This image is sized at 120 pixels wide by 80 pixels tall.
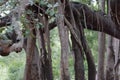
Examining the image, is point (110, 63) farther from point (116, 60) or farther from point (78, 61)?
point (78, 61)

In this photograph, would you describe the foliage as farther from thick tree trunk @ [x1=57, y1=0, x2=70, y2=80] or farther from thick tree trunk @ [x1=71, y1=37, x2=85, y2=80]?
thick tree trunk @ [x1=57, y1=0, x2=70, y2=80]

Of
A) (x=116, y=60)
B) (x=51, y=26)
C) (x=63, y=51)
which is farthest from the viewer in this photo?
(x=116, y=60)

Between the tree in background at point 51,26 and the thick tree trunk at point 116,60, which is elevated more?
the tree in background at point 51,26

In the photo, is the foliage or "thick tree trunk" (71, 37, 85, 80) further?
the foliage

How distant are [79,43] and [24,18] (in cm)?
52

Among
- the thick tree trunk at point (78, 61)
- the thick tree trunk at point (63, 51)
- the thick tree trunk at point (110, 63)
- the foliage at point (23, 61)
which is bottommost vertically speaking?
the foliage at point (23, 61)

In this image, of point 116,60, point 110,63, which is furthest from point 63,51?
point 110,63

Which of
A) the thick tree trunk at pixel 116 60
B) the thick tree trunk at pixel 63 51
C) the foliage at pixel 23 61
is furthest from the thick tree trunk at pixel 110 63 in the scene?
the thick tree trunk at pixel 63 51

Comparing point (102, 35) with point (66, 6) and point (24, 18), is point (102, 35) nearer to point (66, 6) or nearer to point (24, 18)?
point (66, 6)

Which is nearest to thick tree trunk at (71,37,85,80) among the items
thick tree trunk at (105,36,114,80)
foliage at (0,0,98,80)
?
thick tree trunk at (105,36,114,80)

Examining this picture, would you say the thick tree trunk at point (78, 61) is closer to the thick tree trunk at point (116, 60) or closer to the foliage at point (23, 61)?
the thick tree trunk at point (116, 60)

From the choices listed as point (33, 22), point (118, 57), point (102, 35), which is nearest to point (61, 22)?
point (33, 22)

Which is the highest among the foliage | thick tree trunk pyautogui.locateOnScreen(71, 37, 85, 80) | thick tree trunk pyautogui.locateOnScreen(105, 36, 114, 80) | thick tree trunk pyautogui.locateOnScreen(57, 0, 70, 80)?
thick tree trunk pyautogui.locateOnScreen(57, 0, 70, 80)

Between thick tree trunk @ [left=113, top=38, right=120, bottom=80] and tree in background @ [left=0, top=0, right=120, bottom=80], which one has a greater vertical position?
tree in background @ [left=0, top=0, right=120, bottom=80]
